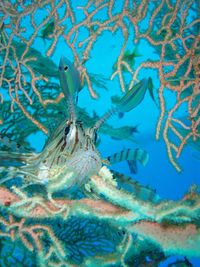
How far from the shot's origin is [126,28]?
11.5ft

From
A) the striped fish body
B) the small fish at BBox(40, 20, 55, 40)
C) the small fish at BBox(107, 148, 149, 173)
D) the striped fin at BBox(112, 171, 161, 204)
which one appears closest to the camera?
the striped fish body

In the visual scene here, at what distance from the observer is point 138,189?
7.54 ft

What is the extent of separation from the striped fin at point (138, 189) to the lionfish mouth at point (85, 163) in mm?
396

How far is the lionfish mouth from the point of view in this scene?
188 centimetres

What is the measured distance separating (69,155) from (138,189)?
0.61 metres

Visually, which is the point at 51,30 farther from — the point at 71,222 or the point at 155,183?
the point at 155,183

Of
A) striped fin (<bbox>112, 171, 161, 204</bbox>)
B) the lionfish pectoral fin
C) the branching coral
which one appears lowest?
striped fin (<bbox>112, 171, 161, 204</bbox>)

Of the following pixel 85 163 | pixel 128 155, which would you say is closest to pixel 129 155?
pixel 128 155

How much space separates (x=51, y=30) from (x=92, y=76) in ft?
5.25

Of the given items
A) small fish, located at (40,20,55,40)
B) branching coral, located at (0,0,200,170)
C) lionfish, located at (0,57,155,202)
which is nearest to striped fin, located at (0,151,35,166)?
lionfish, located at (0,57,155,202)

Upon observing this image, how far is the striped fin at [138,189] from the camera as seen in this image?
7.09 feet

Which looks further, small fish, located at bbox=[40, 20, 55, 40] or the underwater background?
small fish, located at bbox=[40, 20, 55, 40]

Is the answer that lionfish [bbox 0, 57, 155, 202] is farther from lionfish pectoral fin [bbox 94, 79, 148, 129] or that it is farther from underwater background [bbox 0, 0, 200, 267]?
underwater background [bbox 0, 0, 200, 267]

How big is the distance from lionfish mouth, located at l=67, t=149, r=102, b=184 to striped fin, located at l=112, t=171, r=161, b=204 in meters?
0.40
